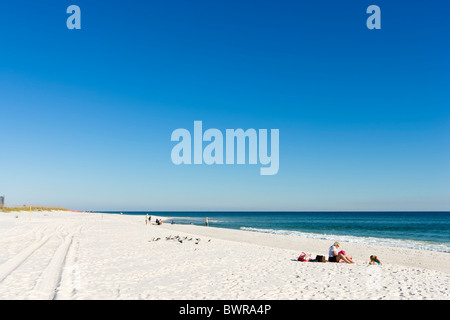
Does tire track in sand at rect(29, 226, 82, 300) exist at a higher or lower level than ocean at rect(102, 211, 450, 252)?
higher

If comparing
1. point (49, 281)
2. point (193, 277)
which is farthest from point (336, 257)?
point (49, 281)

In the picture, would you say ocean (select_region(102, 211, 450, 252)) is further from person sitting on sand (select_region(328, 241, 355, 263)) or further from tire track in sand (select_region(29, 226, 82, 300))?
tire track in sand (select_region(29, 226, 82, 300))

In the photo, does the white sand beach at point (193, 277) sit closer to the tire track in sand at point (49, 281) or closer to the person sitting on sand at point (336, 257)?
Answer: the tire track in sand at point (49, 281)

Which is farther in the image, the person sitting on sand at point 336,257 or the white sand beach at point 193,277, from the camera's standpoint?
the person sitting on sand at point 336,257

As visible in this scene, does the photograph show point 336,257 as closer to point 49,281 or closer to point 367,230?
point 49,281

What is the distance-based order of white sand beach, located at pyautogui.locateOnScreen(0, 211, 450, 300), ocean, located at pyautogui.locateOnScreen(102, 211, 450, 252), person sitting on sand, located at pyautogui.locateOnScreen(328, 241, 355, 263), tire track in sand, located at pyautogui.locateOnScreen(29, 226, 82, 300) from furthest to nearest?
ocean, located at pyautogui.locateOnScreen(102, 211, 450, 252), person sitting on sand, located at pyautogui.locateOnScreen(328, 241, 355, 263), white sand beach, located at pyautogui.locateOnScreen(0, 211, 450, 300), tire track in sand, located at pyautogui.locateOnScreen(29, 226, 82, 300)

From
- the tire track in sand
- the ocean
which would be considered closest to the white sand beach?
the tire track in sand

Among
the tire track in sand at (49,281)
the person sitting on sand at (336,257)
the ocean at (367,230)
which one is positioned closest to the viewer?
the tire track in sand at (49,281)

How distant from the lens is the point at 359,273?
11.3 meters

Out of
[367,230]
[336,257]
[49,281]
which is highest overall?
[49,281]

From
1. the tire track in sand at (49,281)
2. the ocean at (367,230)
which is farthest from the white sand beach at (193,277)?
the ocean at (367,230)

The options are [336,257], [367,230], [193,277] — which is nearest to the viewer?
[193,277]
